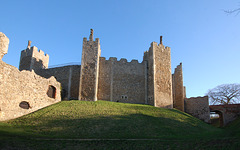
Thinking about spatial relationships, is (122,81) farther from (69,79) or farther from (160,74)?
(69,79)

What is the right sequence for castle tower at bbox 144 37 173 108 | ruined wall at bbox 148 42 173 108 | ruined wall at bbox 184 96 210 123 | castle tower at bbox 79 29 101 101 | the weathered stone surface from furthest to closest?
1. ruined wall at bbox 184 96 210 123
2. ruined wall at bbox 148 42 173 108
3. castle tower at bbox 144 37 173 108
4. castle tower at bbox 79 29 101 101
5. the weathered stone surface

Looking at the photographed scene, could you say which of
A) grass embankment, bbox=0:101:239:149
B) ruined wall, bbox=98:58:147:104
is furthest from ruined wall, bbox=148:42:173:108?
grass embankment, bbox=0:101:239:149

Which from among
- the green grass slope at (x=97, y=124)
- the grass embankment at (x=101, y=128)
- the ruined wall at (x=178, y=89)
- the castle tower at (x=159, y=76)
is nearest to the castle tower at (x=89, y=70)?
the grass embankment at (x=101, y=128)

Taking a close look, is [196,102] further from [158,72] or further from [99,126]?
[99,126]

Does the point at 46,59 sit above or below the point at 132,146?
above

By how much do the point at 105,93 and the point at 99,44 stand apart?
6.52 m

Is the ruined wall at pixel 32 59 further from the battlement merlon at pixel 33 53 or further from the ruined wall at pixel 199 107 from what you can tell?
the ruined wall at pixel 199 107

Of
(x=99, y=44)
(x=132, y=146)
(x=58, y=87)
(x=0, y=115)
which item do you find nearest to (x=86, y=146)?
(x=132, y=146)

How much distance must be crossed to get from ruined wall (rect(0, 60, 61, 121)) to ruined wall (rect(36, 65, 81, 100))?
462 cm

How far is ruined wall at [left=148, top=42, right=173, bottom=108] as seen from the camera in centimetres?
2641

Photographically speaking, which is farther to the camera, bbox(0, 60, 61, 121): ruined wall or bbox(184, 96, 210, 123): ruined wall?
bbox(184, 96, 210, 123): ruined wall

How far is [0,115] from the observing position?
50.6ft

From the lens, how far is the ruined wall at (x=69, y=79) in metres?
26.0

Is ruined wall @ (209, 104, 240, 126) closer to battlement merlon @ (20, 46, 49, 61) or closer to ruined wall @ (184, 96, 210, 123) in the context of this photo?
ruined wall @ (184, 96, 210, 123)
